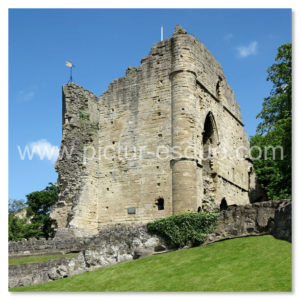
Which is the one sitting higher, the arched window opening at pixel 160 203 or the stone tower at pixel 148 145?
the stone tower at pixel 148 145

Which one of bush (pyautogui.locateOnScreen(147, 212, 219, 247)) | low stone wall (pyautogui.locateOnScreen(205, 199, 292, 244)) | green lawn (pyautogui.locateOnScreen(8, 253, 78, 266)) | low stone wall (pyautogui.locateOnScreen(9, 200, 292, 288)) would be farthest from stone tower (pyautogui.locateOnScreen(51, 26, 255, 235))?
low stone wall (pyautogui.locateOnScreen(205, 199, 292, 244))

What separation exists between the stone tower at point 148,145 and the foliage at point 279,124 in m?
2.47

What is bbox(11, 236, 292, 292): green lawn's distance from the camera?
35.5ft

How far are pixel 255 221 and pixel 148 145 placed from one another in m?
7.83

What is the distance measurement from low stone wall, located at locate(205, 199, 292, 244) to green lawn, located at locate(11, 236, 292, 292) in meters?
0.34

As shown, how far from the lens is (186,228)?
50.6ft

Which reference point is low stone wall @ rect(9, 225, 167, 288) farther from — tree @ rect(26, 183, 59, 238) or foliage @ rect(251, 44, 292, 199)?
tree @ rect(26, 183, 59, 238)

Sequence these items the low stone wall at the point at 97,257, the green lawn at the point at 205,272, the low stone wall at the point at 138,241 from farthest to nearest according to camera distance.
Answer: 1. the low stone wall at the point at 97,257
2. the low stone wall at the point at 138,241
3. the green lawn at the point at 205,272

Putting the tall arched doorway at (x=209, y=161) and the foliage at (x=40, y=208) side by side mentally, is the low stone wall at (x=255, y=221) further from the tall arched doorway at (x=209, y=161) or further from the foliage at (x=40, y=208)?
the foliage at (x=40, y=208)

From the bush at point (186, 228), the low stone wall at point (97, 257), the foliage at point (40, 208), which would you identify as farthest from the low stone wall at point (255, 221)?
the foliage at point (40, 208)

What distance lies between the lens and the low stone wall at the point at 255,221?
43.5ft

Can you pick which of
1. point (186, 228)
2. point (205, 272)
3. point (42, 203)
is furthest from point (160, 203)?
point (42, 203)
